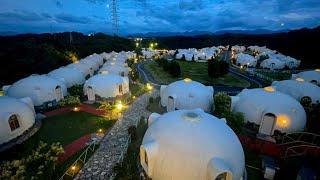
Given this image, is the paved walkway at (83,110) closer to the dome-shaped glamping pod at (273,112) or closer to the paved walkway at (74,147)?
the paved walkway at (74,147)

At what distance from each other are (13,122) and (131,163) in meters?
12.7

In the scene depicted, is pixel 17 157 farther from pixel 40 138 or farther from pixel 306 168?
pixel 306 168

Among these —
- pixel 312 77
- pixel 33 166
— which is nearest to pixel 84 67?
pixel 33 166

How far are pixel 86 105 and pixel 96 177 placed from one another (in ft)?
53.4

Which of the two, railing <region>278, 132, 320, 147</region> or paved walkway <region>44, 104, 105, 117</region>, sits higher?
paved walkway <region>44, 104, 105, 117</region>

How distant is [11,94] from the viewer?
2819 centimetres

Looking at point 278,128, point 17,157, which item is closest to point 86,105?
point 17,157

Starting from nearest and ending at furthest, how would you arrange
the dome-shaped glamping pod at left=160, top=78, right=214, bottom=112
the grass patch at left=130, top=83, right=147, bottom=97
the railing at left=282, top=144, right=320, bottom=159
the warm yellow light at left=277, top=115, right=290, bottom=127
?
the railing at left=282, top=144, right=320, bottom=159
the warm yellow light at left=277, top=115, right=290, bottom=127
the dome-shaped glamping pod at left=160, top=78, right=214, bottom=112
the grass patch at left=130, top=83, right=147, bottom=97

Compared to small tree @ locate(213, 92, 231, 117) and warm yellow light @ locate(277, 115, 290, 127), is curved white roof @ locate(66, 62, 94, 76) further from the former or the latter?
warm yellow light @ locate(277, 115, 290, 127)

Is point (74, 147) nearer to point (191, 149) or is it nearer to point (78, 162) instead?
point (78, 162)

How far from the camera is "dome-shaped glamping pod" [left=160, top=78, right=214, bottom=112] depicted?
88.5 ft

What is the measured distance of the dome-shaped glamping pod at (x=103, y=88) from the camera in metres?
31.6

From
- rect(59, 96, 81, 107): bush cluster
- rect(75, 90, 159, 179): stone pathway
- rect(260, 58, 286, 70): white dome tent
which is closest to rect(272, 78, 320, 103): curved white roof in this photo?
rect(75, 90, 159, 179): stone pathway

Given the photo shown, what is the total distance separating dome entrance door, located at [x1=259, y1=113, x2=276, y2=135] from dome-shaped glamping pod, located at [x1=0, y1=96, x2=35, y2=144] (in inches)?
968
